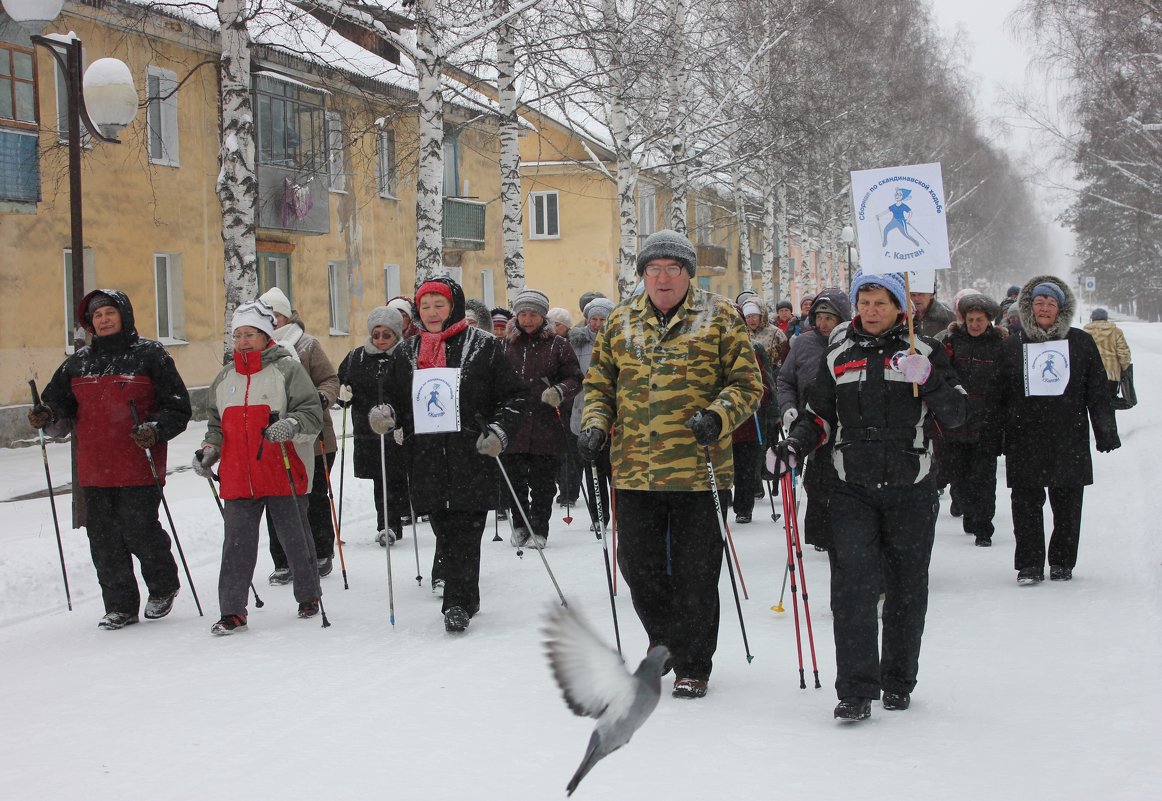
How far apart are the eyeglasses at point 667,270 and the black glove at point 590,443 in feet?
2.35

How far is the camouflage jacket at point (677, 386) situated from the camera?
17.2ft

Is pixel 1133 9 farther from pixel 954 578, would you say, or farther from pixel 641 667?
pixel 641 667

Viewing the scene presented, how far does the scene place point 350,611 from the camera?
745cm

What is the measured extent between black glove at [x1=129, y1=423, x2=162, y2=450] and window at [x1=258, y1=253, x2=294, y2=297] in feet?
58.5

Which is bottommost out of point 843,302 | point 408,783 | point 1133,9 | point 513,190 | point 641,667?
point 408,783

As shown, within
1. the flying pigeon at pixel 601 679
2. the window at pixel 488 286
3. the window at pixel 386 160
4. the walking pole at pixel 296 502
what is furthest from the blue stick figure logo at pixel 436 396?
the window at pixel 488 286

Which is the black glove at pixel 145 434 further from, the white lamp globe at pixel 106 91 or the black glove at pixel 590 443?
the white lamp globe at pixel 106 91

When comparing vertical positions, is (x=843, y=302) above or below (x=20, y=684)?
above

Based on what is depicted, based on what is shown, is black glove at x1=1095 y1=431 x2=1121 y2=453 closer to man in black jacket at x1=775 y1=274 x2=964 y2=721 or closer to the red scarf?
man in black jacket at x1=775 y1=274 x2=964 y2=721

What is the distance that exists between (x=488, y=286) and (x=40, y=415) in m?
27.8

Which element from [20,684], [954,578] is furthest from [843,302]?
[20,684]

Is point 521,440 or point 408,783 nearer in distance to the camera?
point 408,783

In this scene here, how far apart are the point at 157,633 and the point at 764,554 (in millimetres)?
4332

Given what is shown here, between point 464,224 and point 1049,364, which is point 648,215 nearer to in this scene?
point 464,224
